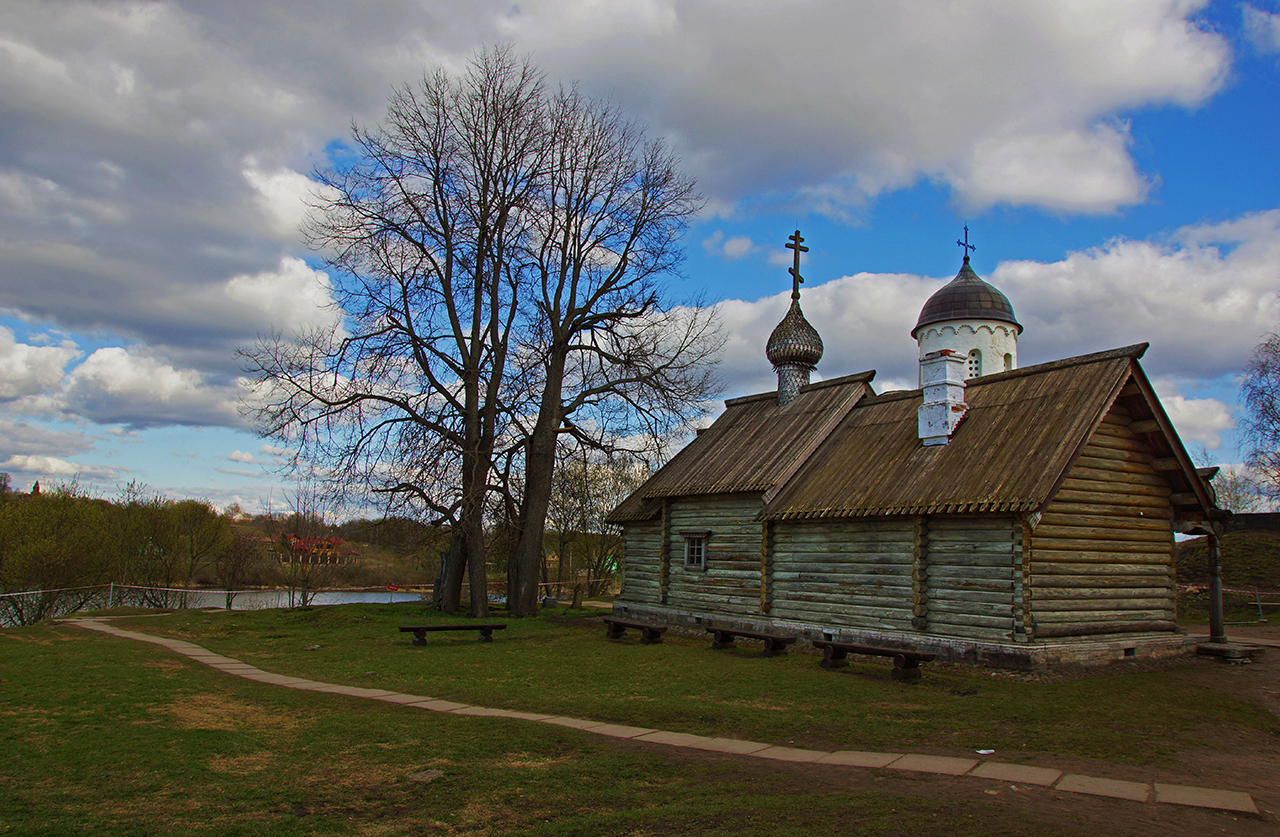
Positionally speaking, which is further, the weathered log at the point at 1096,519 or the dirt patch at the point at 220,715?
the weathered log at the point at 1096,519

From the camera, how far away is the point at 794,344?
22.6m

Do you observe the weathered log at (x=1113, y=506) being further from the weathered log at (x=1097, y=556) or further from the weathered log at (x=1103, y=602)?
the weathered log at (x=1103, y=602)

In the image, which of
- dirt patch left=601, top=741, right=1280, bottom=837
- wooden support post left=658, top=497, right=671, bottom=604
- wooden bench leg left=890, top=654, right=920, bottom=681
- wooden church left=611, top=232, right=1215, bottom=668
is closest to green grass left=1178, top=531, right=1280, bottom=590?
wooden church left=611, top=232, right=1215, bottom=668

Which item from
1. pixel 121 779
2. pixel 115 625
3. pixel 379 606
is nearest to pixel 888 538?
pixel 121 779

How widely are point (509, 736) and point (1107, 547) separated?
11659mm

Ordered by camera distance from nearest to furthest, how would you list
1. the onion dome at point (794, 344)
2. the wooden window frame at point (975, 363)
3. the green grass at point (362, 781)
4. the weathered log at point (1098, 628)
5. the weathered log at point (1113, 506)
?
the green grass at point (362, 781) < the weathered log at point (1098, 628) < the weathered log at point (1113, 506) < the onion dome at point (794, 344) < the wooden window frame at point (975, 363)

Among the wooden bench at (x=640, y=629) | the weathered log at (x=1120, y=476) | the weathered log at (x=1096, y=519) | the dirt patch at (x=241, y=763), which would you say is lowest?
the wooden bench at (x=640, y=629)

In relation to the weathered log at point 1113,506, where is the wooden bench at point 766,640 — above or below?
below

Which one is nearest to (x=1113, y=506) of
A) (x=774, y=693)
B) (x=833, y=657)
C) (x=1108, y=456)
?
(x=1108, y=456)

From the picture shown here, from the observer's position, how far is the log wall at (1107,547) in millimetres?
13219

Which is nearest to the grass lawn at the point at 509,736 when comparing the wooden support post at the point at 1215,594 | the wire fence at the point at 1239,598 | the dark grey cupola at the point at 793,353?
the wooden support post at the point at 1215,594

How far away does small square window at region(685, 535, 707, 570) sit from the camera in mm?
19641

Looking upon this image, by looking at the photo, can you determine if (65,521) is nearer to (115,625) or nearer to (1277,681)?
(115,625)

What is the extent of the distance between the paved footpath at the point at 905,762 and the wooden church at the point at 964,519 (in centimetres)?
569
